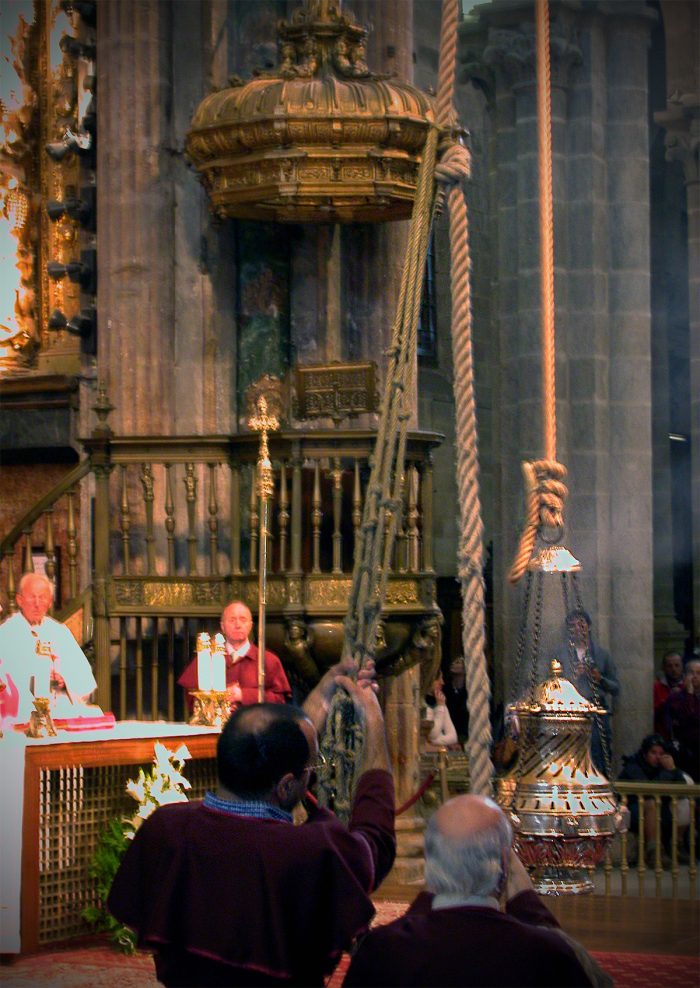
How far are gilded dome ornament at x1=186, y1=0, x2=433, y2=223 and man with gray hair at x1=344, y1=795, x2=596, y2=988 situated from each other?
24.9ft

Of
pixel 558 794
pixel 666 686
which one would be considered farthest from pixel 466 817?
pixel 666 686

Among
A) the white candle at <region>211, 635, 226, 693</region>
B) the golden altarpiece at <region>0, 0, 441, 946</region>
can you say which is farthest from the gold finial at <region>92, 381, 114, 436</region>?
the white candle at <region>211, 635, 226, 693</region>

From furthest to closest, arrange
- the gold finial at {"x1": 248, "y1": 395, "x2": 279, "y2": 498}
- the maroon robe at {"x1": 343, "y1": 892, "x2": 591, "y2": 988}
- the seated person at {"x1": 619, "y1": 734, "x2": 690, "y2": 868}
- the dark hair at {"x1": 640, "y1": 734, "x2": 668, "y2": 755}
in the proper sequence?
1. the dark hair at {"x1": 640, "y1": 734, "x2": 668, "y2": 755}
2. the seated person at {"x1": 619, "y1": 734, "x2": 690, "y2": 868}
3. the gold finial at {"x1": 248, "y1": 395, "x2": 279, "y2": 498}
4. the maroon robe at {"x1": 343, "y1": 892, "x2": 591, "y2": 988}

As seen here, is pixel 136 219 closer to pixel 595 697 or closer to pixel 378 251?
pixel 378 251

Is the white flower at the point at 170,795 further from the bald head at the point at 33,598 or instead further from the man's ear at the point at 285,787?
the man's ear at the point at 285,787

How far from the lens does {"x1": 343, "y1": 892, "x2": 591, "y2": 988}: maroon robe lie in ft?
11.4

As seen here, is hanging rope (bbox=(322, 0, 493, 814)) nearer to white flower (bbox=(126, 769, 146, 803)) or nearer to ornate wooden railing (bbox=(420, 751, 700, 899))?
white flower (bbox=(126, 769, 146, 803))

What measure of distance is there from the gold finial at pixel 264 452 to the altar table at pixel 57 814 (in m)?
1.42

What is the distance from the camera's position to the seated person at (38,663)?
865 cm

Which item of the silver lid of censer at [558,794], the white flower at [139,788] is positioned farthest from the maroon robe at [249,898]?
the white flower at [139,788]

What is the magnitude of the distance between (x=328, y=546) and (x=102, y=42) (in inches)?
134

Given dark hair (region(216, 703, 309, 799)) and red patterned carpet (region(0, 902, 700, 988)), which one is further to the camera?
Answer: red patterned carpet (region(0, 902, 700, 988))

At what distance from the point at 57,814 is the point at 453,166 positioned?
3580mm

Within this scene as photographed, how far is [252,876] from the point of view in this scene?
157 inches
